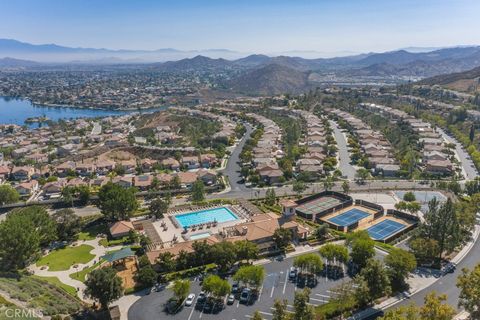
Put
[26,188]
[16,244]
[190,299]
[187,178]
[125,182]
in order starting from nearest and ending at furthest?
1. [190,299]
2. [16,244]
3. [26,188]
4. [125,182]
5. [187,178]

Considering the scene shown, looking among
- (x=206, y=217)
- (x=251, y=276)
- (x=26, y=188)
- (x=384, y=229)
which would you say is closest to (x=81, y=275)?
(x=251, y=276)

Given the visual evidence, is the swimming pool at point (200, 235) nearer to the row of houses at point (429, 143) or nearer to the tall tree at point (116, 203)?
the tall tree at point (116, 203)

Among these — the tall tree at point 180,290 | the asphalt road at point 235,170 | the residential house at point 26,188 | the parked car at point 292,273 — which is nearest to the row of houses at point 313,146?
the asphalt road at point 235,170

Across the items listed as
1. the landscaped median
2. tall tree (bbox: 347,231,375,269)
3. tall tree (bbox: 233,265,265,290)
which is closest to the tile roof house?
the landscaped median

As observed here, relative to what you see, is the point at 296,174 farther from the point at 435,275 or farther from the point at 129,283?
the point at 129,283

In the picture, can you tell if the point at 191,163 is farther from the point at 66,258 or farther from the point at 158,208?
the point at 66,258

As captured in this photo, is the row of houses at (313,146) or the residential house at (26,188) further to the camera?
the row of houses at (313,146)

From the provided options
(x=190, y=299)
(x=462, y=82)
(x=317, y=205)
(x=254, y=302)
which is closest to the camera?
(x=254, y=302)
